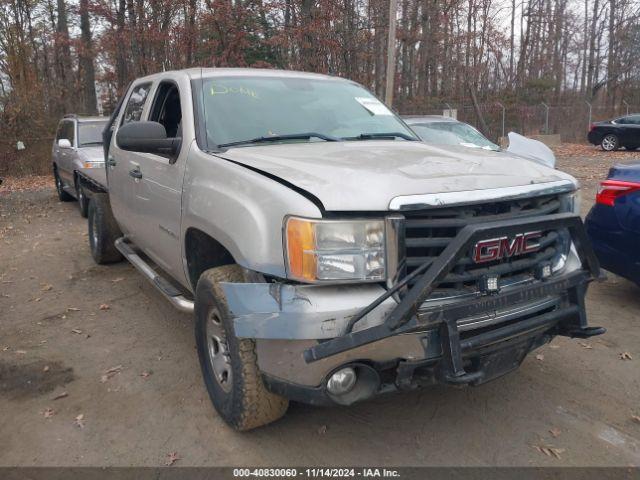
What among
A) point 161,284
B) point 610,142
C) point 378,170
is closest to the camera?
point 378,170

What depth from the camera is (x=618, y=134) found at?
22188 mm

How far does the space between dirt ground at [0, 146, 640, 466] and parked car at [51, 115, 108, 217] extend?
14.9 ft

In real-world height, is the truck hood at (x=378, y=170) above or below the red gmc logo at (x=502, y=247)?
above

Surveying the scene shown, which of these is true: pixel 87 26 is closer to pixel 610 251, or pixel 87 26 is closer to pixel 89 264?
pixel 89 264

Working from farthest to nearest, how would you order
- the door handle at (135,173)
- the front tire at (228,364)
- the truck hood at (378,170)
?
Answer: 1. the door handle at (135,173)
2. the front tire at (228,364)
3. the truck hood at (378,170)

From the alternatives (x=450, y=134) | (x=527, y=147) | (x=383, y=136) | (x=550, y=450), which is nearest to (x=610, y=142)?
(x=450, y=134)

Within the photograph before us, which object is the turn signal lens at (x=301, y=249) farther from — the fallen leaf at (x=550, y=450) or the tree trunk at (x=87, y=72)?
the tree trunk at (x=87, y=72)

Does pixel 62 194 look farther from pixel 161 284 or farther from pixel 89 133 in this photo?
pixel 161 284

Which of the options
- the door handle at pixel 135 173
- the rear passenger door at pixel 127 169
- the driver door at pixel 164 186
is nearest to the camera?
the driver door at pixel 164 186

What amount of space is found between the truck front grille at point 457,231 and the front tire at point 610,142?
22.5m

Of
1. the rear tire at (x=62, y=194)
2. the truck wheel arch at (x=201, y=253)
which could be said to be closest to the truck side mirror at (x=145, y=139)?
the truck wheel arch at (x=201, y=253)

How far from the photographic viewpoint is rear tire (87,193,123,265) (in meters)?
6.11

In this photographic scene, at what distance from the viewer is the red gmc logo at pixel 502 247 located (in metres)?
2.54

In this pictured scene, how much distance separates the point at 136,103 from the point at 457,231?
11.3ft
